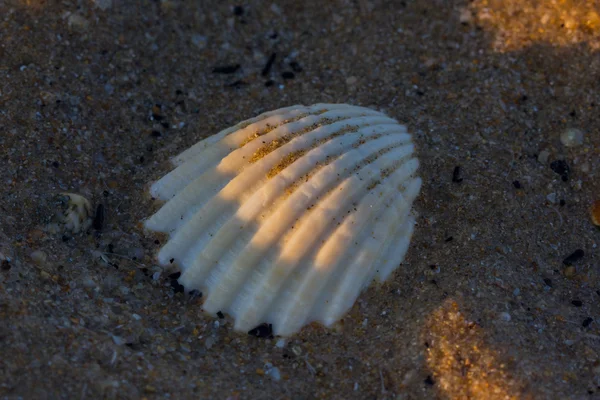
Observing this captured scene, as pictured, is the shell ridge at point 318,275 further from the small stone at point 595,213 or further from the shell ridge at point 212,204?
the small stone at point 595,213

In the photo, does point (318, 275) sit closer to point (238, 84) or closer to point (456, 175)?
point (456, 175)

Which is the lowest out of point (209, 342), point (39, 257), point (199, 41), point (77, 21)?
point (209, 342)

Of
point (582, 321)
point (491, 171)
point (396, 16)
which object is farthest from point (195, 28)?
point (582, 321)

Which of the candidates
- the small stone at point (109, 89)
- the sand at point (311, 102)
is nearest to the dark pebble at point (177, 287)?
the sand at point (311, 102)

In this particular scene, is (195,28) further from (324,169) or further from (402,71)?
(324,169)

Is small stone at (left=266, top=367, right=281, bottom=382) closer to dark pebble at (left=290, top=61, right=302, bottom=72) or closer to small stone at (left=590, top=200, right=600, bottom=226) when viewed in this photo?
small stone at (left=590, top=200, right=600, bottom=226)

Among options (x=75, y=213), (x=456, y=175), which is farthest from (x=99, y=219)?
(x=456, y=175)
